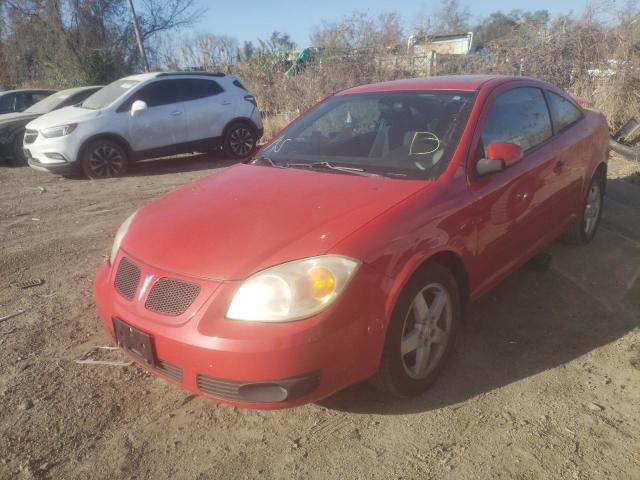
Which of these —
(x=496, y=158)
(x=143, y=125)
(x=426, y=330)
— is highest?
(x=496, y=158)

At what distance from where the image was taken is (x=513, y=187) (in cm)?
301

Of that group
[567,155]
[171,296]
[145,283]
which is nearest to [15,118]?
[145,283]

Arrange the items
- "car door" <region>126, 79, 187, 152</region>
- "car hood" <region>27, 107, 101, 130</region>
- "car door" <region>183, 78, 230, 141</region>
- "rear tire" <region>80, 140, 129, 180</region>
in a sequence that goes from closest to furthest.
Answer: "car hood" <region>27, 107, 101, 130</region>
"rear tire" <region>80, 140, 129, 180</region>
"car door" <region>126, 79, 187, 152</region>
"car door" <region>183, 78, 230, 141</region>

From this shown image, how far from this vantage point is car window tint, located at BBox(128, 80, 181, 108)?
8.73 m

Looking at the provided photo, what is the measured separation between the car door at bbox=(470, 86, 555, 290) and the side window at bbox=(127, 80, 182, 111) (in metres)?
6.94

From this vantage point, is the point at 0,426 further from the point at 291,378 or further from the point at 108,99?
the point at 108,99

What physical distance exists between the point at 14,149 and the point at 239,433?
33.1 feet

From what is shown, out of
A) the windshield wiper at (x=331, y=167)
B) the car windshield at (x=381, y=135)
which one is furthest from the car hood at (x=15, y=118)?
the windshield wiper at (x=331, y=167)

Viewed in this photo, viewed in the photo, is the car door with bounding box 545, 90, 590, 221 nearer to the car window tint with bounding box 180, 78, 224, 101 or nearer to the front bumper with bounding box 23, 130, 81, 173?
the car window tint with bounding box 180, 78, 224, 101

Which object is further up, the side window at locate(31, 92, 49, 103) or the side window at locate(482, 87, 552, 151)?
the side window at locate(31, 92, 49, 103)

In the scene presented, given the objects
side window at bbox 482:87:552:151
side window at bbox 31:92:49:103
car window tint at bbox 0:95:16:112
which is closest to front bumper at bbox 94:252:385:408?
side window at bbox 482:87:552:151

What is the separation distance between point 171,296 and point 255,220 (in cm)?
55

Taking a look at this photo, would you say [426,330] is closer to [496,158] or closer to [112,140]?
[496,158]

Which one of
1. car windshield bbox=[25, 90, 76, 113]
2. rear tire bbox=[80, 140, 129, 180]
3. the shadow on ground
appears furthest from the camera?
car windshield bbox=[25, 90, 76, 113]
